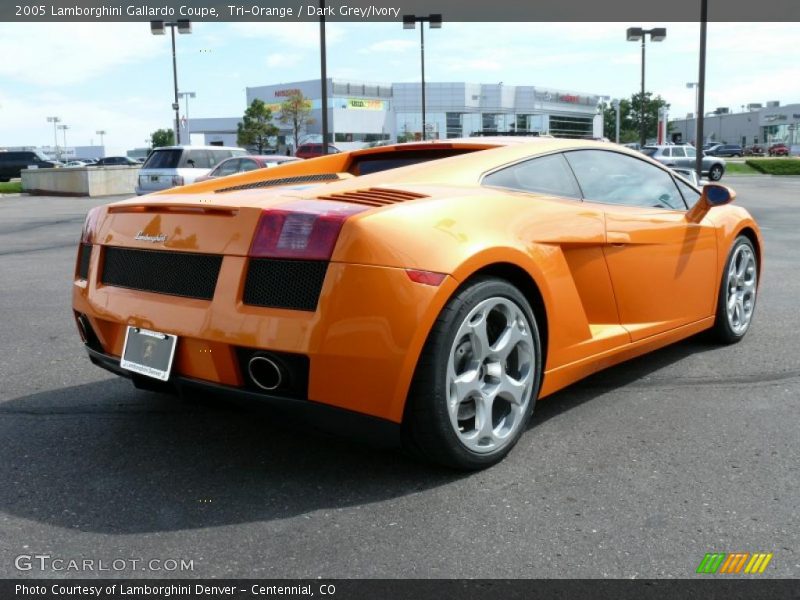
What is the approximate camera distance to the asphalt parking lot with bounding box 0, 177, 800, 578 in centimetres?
260

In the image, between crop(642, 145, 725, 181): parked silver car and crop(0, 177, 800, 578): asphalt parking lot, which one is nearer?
crop(0, 177, 800, 578): asphalt parking lot

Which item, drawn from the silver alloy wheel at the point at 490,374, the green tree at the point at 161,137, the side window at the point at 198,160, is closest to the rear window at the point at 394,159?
the silver alloy wheel at the point at 490,374

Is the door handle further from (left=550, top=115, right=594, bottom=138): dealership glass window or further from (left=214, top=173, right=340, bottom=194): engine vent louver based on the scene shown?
(left=550, top=115, right=594, bottom=138): dealership glass window

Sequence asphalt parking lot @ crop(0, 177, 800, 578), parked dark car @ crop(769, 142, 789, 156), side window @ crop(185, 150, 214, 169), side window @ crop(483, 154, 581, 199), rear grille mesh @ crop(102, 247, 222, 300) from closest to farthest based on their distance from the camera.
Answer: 1. asphalt parking lot @ crop(0, 177, 800, 578)
2. rear grille mesh @ crop(102, 247, 222, 300)
3. side window @ crop(483, 154, 581, 199)
4. side window @ crop(185, 150, 214, 169)
5. parked dark car @ crop(769, 142, 789, 156)

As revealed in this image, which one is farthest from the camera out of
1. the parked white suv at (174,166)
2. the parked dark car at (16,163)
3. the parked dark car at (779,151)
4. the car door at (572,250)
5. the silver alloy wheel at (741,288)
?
the parked dark car at (779,151)

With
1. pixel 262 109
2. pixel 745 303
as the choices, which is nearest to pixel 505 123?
pixel 262 109

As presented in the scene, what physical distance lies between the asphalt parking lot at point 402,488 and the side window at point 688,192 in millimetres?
1048

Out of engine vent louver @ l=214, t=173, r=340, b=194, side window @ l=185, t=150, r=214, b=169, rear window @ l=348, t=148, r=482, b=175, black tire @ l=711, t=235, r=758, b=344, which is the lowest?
black tire @ l=711, t=235, r=758, b=344

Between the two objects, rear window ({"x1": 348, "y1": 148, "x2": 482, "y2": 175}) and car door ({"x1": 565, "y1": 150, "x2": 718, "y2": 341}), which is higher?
rear window ({"x1": 348, "y1": 148, "x2": 482, "y2": 175})

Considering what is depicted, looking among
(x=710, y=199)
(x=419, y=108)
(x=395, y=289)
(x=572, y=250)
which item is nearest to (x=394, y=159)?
(x=572, y=250)

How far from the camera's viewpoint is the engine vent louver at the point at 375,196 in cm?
314

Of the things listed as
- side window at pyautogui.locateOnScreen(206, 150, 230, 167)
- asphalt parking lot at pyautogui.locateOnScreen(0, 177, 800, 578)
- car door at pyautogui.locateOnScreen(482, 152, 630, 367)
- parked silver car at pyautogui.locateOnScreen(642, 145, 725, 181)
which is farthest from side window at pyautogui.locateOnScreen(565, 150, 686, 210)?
parked silver car at pyautogui.locateOnScreen(642, 145, 725, 181)

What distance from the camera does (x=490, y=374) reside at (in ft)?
10.9

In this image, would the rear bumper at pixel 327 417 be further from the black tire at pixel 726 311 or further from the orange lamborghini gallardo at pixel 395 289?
the black tire at pixel 726 311
